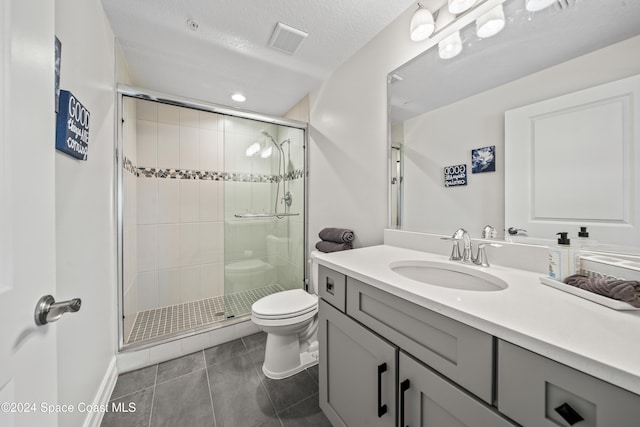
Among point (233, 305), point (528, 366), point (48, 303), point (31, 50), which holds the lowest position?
point (233, 305)

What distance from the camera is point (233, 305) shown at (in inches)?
81.9

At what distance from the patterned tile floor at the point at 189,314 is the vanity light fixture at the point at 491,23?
2445mm

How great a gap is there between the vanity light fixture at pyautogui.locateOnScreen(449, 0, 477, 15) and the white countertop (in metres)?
1.22

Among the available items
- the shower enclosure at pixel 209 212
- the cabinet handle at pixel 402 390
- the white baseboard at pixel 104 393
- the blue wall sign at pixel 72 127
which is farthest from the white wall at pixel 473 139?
the white baseboard at pixel 104 393

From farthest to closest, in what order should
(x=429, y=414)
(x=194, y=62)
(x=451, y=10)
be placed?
(x=194, y=62) → (x=451, y=10) → (x=429, y=414)

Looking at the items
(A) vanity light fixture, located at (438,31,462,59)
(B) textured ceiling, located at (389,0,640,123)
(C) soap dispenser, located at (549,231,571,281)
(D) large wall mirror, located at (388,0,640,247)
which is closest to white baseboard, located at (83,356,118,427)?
(D) large wall mirror, located at (388,0,640,247)

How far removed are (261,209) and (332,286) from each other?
155 cm

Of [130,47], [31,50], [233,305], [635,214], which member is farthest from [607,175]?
[130,47]

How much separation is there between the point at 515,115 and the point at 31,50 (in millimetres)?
1468

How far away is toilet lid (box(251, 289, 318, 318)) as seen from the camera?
1.44m

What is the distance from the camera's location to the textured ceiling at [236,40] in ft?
4.38

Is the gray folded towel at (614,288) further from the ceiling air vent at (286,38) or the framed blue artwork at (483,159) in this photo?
the ceiling air vent at (286,38)

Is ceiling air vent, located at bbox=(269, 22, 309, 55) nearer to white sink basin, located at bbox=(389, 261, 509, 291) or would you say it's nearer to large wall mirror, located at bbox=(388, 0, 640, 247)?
large wall mirror, located at bbox=(388, 0, 640, 247)

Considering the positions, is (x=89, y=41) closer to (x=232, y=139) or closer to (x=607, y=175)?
(x=232, y=139)
